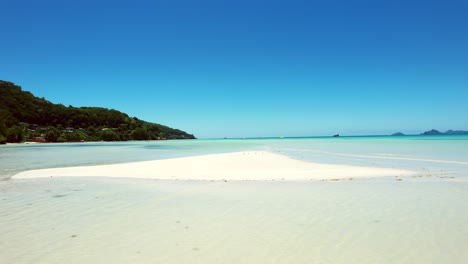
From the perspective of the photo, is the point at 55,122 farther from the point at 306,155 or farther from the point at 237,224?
the point at 237,224

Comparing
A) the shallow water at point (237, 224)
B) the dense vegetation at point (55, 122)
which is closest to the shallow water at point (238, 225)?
the shallow water at point (237, 224)

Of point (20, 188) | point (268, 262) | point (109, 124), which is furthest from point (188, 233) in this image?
point (109, 124)

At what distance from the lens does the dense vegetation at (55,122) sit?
8219cm

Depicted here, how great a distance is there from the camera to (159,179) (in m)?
10.8

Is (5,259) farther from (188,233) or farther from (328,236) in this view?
(328,236)

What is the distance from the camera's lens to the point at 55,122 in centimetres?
10481

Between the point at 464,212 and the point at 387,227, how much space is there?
218 centimetres

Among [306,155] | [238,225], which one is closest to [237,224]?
[238,225]

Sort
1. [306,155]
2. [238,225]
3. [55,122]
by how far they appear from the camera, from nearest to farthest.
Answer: [238,225]
[306,155]
[55,122]

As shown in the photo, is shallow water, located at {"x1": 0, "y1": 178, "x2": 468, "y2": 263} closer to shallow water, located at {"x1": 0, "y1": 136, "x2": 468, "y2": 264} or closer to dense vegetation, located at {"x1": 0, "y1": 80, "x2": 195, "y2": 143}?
shallow water, located at {"x1": 0, "y1": 136, "x2": 468, "y2": 264}

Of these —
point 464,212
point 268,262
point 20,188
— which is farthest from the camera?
point 20,188

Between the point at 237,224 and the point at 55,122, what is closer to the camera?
the point at 237,224

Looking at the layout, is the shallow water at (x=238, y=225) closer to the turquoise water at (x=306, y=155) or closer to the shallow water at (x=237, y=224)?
the shallow water at (x=237, y=224)

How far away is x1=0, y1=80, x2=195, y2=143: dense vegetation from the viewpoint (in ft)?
270
